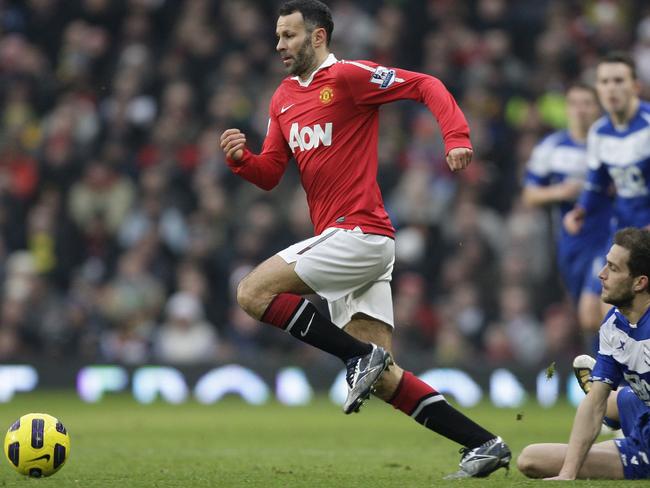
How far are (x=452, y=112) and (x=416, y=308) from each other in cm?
818

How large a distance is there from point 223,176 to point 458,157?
1002 cm

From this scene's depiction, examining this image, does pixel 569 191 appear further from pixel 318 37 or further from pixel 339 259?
pixel 339 259

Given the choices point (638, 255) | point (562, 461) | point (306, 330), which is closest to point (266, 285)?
point (306, 330)

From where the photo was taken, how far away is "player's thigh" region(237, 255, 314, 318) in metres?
6.61

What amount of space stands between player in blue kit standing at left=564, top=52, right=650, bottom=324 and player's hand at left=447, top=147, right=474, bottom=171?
311 centimetres

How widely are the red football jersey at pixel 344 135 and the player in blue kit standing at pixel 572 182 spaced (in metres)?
3.87

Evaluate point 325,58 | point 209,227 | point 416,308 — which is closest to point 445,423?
point 325,58

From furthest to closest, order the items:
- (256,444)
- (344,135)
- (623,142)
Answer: (256,444) → (623,142) → (344,135)

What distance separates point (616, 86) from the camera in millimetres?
9125

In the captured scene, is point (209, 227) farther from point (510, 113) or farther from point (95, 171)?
point (510, 113)

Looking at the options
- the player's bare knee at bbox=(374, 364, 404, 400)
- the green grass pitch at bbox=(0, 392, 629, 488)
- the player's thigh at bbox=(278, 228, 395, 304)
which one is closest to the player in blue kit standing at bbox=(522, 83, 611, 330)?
the green grass pitch at bbox=(0, 392, 629, 488)

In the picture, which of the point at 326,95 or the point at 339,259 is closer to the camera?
the point at 339,259

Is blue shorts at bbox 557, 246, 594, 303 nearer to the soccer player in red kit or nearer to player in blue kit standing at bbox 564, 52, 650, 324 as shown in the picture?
player in blue kit standing at bbox 564, 52, 650, 324

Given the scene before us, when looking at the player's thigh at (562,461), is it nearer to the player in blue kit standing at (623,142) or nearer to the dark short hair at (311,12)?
the dark short hair at (311,12)
